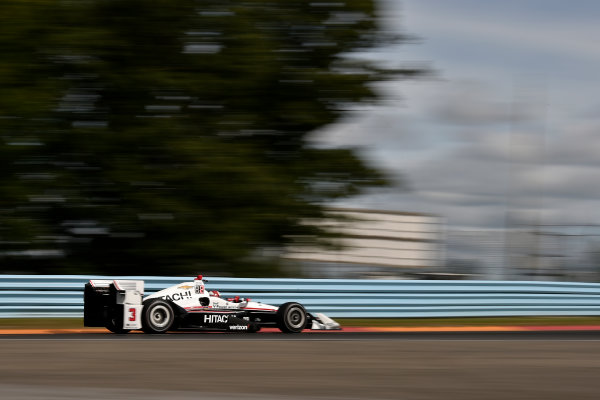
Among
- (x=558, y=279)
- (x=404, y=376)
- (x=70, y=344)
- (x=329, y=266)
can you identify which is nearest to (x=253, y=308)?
(x=70, y=344)

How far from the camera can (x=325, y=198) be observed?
58.0 ft

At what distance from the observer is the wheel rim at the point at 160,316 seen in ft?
37.1

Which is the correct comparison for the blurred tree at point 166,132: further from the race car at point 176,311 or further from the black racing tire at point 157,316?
the black racing tire at point 157,316

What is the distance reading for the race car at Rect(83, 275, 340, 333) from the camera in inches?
442

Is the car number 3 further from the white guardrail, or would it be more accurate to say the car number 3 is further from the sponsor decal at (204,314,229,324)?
the white guardrail

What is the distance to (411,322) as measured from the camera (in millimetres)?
14812

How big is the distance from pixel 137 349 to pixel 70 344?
0.97 metres

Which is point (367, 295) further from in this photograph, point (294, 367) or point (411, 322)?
point (294, 367)

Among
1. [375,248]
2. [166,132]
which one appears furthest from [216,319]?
[375,248]

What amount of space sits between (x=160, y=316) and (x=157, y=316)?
1.8 inches

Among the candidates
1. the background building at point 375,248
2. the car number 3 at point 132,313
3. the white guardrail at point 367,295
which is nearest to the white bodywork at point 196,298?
the car number 3 at point 132,313

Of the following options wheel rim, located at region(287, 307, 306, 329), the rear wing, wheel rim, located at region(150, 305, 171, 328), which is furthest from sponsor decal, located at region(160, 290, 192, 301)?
wheel rim, located at region(287, 307, 306, 329)

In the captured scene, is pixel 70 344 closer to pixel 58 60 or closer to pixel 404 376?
pixel 404 376

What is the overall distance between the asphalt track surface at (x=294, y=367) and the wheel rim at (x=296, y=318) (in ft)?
2.80
